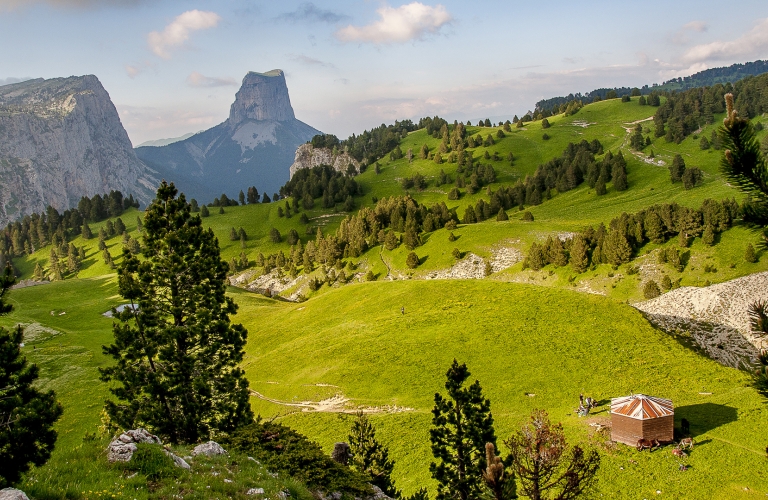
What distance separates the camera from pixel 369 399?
150 ft

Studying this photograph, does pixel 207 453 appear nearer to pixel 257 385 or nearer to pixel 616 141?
pixel 257 385

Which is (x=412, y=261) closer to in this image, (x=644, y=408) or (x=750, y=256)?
(x=750, y=256)


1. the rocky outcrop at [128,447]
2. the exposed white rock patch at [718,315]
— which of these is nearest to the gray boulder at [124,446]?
the rocky outcrop at [128,447]

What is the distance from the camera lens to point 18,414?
14625 mm

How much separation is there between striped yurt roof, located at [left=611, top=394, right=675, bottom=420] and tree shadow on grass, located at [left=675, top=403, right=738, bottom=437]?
3.15m

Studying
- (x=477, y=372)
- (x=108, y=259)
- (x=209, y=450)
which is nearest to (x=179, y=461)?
(x=209, y=450)

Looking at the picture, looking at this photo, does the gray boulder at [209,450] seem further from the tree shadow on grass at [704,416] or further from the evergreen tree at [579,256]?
the evergreen tree at [579,256]

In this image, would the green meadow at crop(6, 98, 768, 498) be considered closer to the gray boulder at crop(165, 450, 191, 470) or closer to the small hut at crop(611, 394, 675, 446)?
the small hut at crop(611, 394, 675, 446)

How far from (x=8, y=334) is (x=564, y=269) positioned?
9245 centimetres

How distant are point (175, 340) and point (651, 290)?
76386 mm

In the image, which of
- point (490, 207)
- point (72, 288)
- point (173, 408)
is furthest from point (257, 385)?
point (490, 207)

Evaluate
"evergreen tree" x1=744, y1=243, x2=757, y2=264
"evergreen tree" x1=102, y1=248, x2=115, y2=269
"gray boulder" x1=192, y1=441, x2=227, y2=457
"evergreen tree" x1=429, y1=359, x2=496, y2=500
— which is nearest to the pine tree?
"gray boulder" x1=192, y1=441, x2=227, y2=457

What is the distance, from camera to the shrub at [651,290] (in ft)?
244

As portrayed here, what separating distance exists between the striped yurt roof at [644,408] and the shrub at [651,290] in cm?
5259
